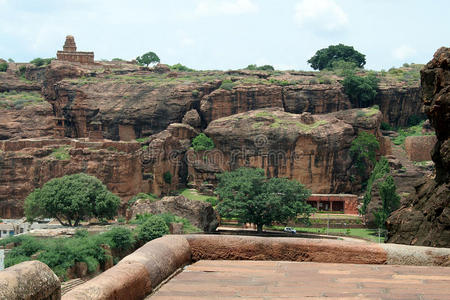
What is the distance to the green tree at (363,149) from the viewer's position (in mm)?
57531

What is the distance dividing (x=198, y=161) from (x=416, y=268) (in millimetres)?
52144

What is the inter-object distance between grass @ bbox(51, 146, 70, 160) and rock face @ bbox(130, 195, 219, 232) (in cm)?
917

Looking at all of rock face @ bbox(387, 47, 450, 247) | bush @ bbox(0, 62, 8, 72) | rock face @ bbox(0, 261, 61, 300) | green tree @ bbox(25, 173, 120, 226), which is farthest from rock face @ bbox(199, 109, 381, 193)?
rock face @ bbox(0, 261, 61, 300)

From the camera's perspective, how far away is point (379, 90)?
67.4 m

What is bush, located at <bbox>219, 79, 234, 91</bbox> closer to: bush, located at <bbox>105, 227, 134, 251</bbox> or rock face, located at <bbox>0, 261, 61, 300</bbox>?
bush, located at <bbox>105, 227, 134, 251</bbox>

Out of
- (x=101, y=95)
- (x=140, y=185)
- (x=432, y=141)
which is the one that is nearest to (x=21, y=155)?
(x=140, y=185)

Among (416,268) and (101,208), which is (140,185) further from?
(416,268)

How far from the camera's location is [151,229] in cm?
3684

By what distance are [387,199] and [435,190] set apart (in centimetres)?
3375

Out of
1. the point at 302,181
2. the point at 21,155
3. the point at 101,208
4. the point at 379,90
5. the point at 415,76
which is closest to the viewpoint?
the point at 101,208

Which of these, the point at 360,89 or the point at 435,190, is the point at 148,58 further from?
the point at 435,190

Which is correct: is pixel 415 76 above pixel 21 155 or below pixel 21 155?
above

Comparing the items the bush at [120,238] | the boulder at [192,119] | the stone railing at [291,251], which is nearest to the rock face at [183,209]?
the bush at [120,238]

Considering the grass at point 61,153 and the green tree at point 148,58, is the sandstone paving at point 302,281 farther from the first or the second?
the green tree at point 148,58
